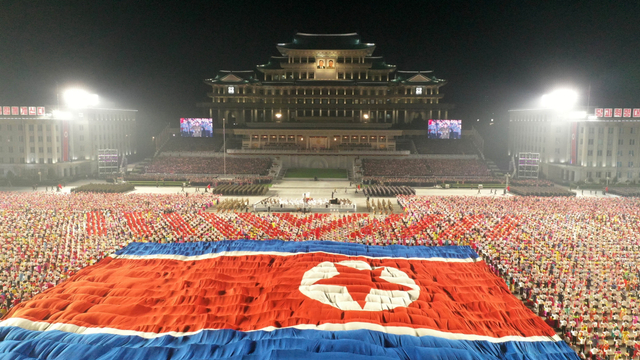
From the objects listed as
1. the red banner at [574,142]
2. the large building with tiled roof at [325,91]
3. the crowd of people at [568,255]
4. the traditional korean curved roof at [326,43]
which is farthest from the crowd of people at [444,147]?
the crowd of people at [568,255]

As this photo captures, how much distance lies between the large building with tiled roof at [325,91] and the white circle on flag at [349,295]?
63.6 meters

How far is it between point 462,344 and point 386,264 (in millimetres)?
8467

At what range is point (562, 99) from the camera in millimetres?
69562

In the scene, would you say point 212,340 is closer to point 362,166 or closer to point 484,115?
point 362,166

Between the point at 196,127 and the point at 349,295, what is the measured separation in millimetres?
72698

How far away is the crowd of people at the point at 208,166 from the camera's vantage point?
6719cm

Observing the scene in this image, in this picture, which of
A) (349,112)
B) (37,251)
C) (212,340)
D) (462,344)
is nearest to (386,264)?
(462,344)

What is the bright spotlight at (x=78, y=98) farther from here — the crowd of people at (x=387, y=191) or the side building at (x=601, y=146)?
the side building at (x=601, y=146)

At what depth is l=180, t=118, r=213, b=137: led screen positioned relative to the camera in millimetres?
83438

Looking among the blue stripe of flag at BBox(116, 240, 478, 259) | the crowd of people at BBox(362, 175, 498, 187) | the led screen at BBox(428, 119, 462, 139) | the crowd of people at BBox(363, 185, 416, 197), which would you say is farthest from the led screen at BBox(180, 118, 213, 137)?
the blue stripe of flag at BBox(116, 240, 478, 259)

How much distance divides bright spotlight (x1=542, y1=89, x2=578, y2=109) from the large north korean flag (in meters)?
59.0

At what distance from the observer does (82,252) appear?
936 inches

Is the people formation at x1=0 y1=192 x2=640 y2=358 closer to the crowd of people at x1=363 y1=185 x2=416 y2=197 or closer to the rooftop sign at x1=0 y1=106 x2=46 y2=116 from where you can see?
the crowd of people at x1=363 y1=185 x2=416 y2=197

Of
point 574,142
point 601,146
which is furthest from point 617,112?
point 574,142
